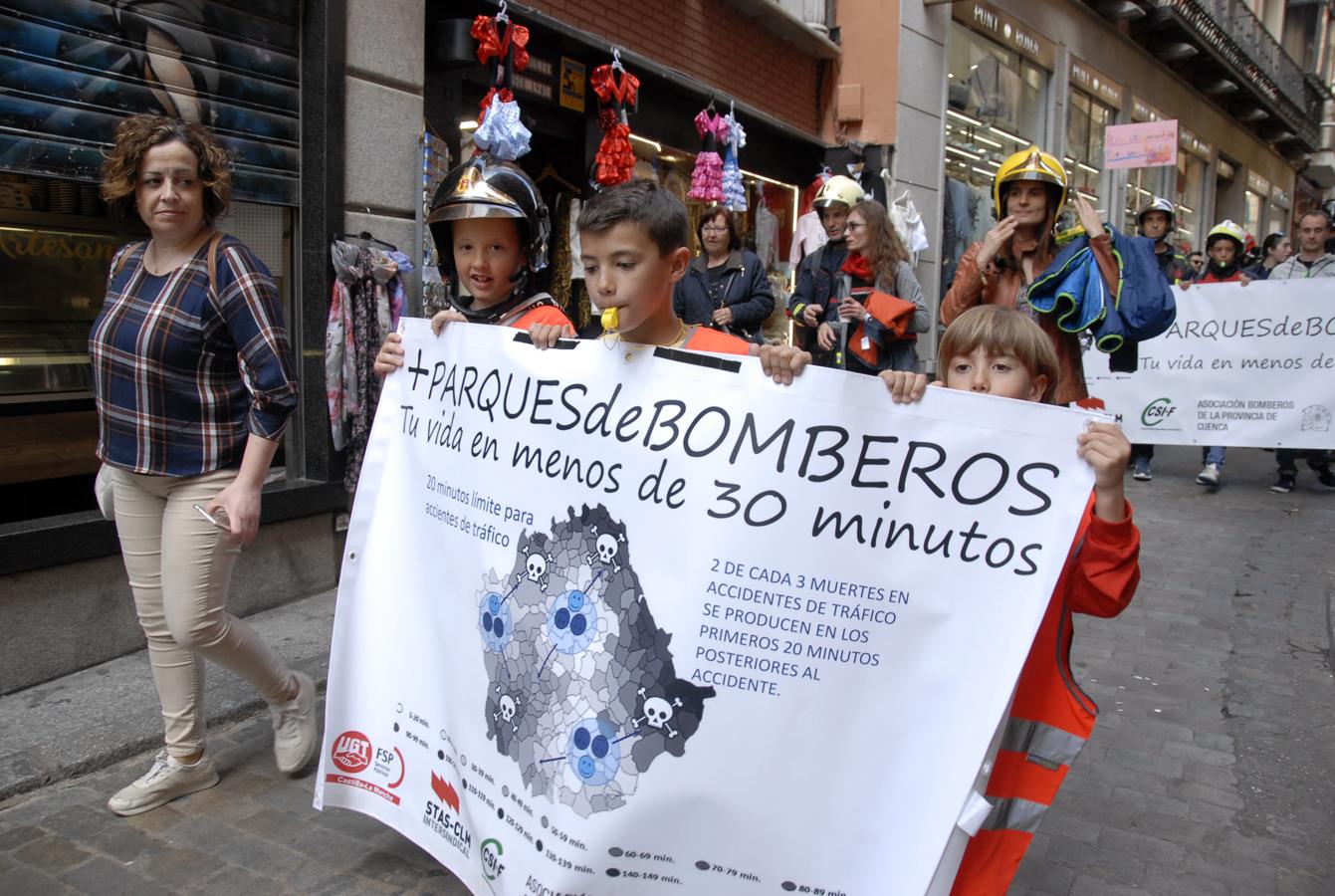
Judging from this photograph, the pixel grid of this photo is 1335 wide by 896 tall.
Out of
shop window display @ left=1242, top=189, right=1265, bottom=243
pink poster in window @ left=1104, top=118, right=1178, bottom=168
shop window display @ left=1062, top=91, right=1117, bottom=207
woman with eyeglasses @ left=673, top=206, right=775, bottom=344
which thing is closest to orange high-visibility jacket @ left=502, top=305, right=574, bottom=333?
woman with eyeglasses @ left=673, top=206, right=775, bottom=344

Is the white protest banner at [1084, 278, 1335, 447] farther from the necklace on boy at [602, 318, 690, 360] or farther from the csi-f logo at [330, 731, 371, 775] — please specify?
the csi-f logo at [330, 731, 371, 775]

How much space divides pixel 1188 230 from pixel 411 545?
25.4 meters

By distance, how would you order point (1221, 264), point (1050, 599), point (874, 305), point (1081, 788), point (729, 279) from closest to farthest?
point (1050, 599)
point (1081, 788)
point (874, 305)
point (729, 279)
point (1221, 264)

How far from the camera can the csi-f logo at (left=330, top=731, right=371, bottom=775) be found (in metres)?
2.70

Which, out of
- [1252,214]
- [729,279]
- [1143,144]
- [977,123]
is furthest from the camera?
[1252,214]

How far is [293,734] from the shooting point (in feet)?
11.5

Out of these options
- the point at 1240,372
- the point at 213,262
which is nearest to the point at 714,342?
the point at 213,262

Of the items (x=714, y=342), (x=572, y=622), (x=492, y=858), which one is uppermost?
(x=714, y=342)

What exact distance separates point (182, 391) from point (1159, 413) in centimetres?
819

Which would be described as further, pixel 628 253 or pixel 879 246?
pixel 879 246

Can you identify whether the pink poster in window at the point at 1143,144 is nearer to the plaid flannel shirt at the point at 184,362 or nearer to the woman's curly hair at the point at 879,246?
the woman's curly hair at the point at 879,246

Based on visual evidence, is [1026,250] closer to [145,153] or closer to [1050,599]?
[1050,599]

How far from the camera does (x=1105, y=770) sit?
11.9 feet

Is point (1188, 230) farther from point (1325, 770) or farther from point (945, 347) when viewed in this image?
point (945, 347)
